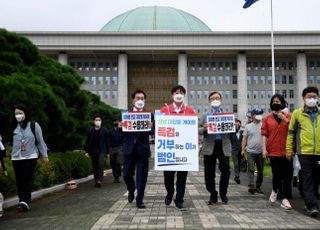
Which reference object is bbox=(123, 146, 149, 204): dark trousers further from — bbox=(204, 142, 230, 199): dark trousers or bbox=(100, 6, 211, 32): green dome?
bbox=(100, 6, 211, 32): green dome

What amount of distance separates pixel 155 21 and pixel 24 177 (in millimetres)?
87051

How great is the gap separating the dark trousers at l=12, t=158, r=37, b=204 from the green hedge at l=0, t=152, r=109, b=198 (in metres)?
0.40

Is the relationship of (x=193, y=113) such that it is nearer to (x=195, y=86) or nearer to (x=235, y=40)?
(x=235, y=40)

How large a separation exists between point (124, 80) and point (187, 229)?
250 feet

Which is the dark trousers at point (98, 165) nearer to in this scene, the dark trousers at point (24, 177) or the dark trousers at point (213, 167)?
the dark trousers at point (24, 177)

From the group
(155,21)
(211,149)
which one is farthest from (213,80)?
(211,149)

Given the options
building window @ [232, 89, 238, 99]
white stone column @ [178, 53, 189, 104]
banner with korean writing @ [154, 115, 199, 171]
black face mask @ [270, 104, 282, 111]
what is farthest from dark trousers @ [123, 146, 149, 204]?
building window @ [232, 89, 238, 99]

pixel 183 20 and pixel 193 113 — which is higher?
pixel 183 20

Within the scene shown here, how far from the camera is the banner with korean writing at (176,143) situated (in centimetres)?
805

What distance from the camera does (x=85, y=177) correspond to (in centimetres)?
1611

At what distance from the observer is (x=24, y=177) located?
840cm

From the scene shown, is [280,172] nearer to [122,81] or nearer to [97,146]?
[97,146]

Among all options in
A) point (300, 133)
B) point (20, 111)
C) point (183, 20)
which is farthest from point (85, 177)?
point (183, 20)

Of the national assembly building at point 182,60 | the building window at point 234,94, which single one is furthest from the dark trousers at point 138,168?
the building window at point 234,94
